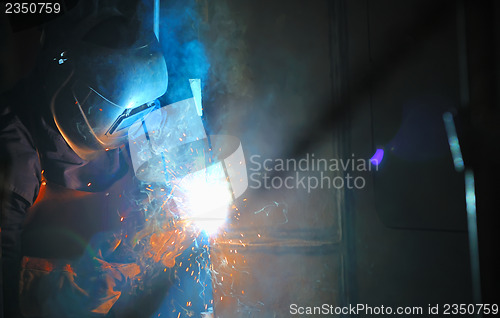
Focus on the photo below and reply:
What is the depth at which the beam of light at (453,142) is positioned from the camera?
4.02 feet

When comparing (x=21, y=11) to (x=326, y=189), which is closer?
(x=326, y=189)

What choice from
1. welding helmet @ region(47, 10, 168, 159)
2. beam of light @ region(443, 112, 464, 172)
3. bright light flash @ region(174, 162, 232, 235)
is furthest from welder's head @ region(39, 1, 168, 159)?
beam of light @ region(443, 112, 464, 172)

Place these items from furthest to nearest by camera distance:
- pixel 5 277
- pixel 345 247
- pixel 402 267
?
pixel 5 277
pixel 345 247
pixel 402 267

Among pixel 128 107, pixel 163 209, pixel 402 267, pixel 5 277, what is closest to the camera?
pixel 402 267

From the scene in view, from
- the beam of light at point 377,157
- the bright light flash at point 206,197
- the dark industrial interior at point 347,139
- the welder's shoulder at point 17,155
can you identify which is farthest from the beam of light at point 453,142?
the welder's shoulder at point 17,155

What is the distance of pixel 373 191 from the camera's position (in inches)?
58.6

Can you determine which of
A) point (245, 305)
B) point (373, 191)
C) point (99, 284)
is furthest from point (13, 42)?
point (373, 191)

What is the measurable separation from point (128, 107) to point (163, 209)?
644 mm

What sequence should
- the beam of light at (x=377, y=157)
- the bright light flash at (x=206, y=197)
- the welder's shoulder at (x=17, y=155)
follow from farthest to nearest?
the bright light flash at (x=206, y=197), the welder's shoulder at (x=17, y=155), the beam of light at (x=377, y=157)

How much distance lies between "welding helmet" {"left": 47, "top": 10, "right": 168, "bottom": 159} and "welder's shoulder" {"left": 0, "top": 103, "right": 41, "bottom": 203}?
0.18 metres

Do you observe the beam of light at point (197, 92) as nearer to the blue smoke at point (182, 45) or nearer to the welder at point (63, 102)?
the blue smoke at point (182, 45)

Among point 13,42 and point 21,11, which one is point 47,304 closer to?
point 13,42

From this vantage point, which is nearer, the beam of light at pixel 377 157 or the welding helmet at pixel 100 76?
the beam of light at pixel 377 157

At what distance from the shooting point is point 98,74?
171 centimetres
